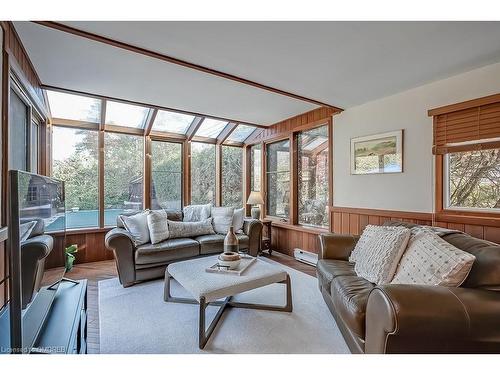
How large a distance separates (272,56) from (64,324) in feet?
7.61

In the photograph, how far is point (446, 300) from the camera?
1.20 m

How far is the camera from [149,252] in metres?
2.96

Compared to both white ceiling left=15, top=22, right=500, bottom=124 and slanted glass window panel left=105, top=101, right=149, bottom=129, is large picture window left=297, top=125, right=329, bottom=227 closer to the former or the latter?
white ceiling left=15, top=22, right=500, bottom=124

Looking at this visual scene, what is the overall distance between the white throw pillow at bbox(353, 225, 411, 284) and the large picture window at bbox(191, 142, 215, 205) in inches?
134

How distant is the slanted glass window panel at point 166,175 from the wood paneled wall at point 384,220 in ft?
9.29

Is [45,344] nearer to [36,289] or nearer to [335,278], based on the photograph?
[36,289]

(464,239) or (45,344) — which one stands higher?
(464,239)

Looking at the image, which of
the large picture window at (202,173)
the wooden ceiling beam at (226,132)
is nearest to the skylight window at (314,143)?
the wooden ceiling beam at (226,132)

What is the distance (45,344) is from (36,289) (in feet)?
1.01

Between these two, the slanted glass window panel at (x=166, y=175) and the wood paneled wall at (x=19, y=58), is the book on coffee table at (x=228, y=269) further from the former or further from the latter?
the slanted glass window panel at (x=166, y=175)

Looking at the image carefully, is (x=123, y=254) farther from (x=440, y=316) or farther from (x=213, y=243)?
(x=440, y=316)

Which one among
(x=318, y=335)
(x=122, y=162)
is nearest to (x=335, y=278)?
(x=318, y=335)
